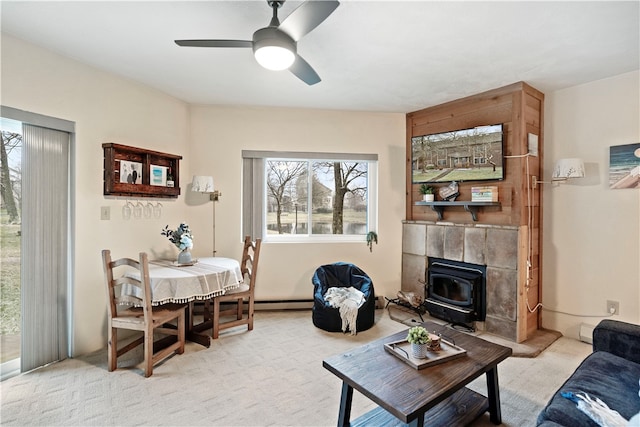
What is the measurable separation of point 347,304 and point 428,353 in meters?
1.41

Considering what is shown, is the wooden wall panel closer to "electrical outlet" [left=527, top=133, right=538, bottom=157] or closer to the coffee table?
"electrical outlet" [left=527, top=133, right=538, bottom=157]

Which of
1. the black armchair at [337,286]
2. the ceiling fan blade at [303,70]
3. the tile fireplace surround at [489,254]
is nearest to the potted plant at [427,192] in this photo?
the tile fireplace surround at [489,254]

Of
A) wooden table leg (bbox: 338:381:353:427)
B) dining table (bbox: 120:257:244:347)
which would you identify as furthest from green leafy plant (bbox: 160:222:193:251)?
wooden table leg (bbox: 338:381:353:427)

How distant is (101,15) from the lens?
2043 millimetres

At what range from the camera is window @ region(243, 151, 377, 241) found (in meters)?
4.15

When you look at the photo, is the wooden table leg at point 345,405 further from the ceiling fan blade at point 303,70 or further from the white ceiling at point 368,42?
the white ceiling at point 368,42

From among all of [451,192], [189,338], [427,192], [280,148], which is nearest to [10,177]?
[189,338]

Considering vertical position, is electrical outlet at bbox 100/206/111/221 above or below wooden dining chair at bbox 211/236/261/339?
above

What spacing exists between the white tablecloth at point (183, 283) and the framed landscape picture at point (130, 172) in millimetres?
891

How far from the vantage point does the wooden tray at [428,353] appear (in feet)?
5.92

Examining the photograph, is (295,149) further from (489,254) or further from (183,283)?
(489,254)

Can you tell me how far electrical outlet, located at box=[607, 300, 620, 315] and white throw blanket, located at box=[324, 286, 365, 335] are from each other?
234 centimetres

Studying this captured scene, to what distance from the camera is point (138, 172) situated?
3.25m

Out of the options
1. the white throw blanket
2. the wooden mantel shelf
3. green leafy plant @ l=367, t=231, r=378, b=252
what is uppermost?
the wooden mantel shelf
